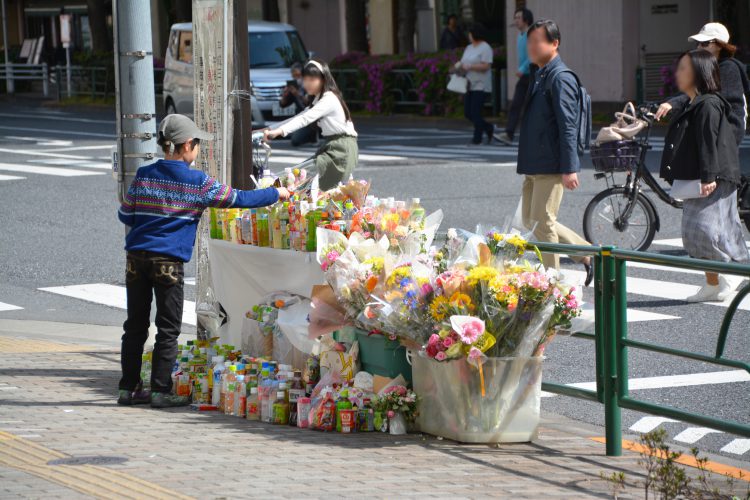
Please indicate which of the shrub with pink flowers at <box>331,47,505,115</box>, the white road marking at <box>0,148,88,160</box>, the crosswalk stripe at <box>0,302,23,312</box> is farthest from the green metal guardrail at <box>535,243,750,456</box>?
the shrub with pink flowers at <box>331,47,505,115</box>

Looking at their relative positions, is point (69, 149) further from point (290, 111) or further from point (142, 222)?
point (142, 222)

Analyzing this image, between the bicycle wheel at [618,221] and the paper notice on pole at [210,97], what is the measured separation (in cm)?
445

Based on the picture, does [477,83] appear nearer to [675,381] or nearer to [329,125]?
[329,125]

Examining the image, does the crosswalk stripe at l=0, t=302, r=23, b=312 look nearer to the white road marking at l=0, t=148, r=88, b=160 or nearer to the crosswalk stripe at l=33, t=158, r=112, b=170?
the crosswalk stripe at l=33, t=158, r=112, b=170

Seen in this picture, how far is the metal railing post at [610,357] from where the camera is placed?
18.5 ft

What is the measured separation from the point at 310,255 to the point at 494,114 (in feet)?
71.4

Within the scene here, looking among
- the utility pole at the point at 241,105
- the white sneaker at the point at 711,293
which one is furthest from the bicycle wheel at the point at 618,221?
the utility pole at the point at 241,105

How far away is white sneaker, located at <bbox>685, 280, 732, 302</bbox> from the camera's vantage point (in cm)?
878

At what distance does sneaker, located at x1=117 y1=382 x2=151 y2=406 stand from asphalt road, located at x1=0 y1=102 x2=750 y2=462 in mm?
2053

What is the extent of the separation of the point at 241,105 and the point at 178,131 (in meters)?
1.21

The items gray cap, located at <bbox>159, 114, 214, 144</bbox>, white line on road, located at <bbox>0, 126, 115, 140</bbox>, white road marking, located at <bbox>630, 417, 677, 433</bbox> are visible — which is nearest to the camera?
white road marking, located at <bbox>630, 417, 677, 433</bbox>

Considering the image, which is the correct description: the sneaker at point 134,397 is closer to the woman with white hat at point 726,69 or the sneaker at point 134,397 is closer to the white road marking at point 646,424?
the white road marking at point 646,424

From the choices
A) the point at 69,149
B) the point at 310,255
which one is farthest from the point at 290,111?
the point at 310,255

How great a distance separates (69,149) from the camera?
22938 mm
